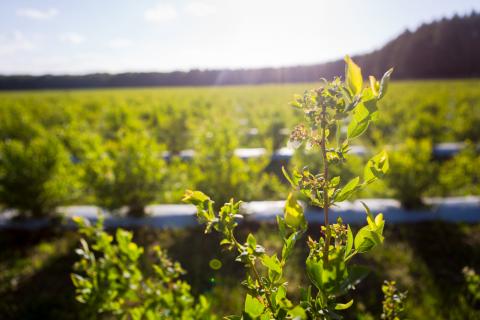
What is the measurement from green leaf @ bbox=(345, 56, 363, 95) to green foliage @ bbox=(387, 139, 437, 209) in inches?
165

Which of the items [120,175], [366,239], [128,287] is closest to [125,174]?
[120,175]

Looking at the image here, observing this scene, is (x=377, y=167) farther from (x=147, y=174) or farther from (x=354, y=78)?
(x=147, y=174)

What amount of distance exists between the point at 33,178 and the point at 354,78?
516 centimetres

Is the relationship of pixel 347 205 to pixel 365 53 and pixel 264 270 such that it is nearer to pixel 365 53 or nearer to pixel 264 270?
pixel 264 270

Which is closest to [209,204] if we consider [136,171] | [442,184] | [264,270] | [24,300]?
[264,270]

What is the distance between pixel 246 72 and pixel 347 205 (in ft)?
176

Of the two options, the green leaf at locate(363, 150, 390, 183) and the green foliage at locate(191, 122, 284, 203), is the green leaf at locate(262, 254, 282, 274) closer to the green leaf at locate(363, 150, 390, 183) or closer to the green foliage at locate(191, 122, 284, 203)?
the green leaf at locate(363, 150, 390, 183)

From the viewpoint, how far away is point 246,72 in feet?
183

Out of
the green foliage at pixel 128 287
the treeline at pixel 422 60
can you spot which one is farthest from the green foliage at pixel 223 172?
the treeline at pixel 422 60

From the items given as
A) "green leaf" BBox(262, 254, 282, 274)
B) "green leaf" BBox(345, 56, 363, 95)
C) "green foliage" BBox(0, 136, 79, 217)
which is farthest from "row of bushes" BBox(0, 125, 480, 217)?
"green leaf" BBox(345, 56, 363, 95)

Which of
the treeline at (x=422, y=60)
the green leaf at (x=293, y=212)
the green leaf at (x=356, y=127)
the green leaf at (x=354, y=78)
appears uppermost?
the treeline at (x=422, y=60)

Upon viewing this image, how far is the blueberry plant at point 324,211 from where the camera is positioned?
0.67m

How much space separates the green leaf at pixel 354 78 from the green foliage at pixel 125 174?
12.9ft

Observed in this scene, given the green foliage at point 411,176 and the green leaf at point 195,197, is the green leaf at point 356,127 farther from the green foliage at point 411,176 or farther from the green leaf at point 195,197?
the green foliage at point 411,176
